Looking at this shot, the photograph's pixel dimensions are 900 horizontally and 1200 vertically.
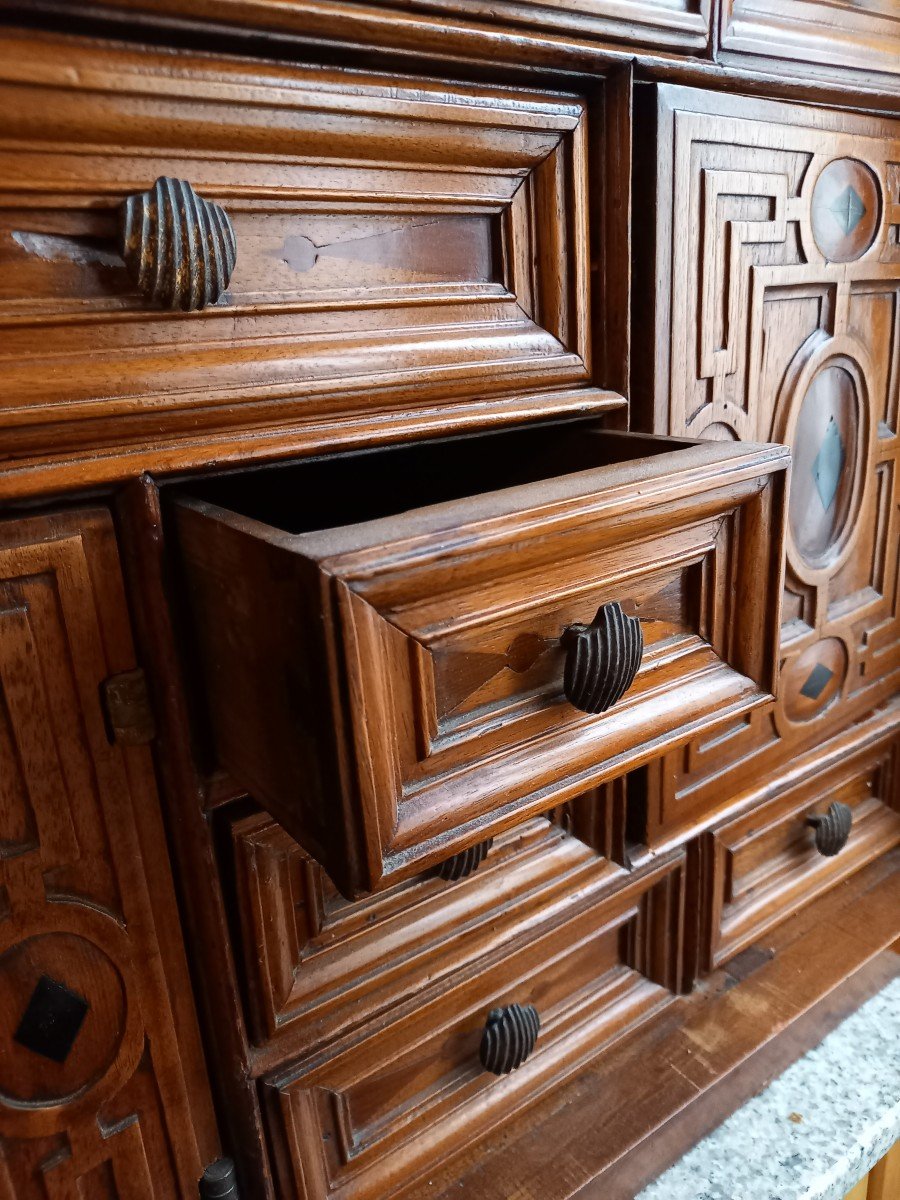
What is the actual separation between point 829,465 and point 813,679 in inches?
8.2

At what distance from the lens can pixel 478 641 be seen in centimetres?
42

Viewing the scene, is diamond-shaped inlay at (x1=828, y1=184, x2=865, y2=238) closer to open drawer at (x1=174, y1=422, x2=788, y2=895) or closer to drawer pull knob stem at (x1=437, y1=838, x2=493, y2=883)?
open drawer at (x1=174, y1=422, x2=788, y2=895)

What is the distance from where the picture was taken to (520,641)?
0.44 m

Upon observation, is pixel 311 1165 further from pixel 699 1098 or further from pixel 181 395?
pixel 181 395

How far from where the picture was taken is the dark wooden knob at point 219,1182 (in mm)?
556

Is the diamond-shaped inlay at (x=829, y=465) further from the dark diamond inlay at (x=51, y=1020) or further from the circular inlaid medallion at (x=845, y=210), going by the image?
the dark diamond inlay at (x=51, y=1020)

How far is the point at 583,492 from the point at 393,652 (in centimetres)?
12

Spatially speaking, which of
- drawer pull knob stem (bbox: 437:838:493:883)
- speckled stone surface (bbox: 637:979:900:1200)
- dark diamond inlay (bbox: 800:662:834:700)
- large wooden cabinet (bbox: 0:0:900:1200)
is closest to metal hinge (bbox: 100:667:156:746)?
large wooden cabinet (bbox: 0:0:900:1200)

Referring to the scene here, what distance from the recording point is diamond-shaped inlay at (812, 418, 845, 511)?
80 centimetres

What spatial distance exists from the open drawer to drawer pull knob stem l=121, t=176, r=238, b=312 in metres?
0.11

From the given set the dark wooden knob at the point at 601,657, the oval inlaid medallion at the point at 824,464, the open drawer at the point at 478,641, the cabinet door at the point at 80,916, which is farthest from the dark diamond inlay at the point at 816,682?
the cabinet door at the point at 80,916

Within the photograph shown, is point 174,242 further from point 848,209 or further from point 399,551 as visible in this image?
point 848,209

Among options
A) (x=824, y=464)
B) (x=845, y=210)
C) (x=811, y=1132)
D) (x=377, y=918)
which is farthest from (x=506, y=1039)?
(x=845, y=210)

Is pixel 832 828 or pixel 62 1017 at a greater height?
pixel 62 1017
